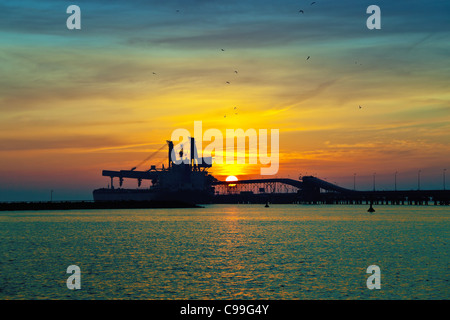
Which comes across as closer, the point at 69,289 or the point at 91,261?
the point at 69,289

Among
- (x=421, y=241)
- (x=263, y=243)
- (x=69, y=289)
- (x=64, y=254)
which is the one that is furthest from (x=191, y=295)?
(x=421, y=241)

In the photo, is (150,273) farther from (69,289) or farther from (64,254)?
(64,254)

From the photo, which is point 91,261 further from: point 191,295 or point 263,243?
point 263,243

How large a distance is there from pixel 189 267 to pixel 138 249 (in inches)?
630

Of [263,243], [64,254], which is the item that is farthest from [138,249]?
[263,243]

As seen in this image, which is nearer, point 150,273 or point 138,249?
point 150,273

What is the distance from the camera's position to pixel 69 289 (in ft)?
98.3

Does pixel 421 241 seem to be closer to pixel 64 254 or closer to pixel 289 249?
pixel 289 249
